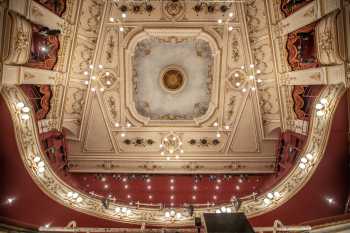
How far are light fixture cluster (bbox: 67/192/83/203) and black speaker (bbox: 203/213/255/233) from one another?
21.8 ft

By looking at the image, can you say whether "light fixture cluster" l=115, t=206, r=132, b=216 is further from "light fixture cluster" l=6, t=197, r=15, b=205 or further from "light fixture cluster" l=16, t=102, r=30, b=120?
"light fixture cluster" l=16, t=102, r=30, b=120

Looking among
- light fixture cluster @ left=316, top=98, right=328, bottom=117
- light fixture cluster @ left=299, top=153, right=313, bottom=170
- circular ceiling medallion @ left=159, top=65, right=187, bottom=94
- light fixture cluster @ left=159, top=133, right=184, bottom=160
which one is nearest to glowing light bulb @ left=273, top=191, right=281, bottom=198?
light fixture cluster @ left=299, top=153, right=313, bottom=170

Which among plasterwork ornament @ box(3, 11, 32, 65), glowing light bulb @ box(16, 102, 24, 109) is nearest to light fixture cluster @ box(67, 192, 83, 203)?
glowing light bulb @ box(16, 102, 24, 109)

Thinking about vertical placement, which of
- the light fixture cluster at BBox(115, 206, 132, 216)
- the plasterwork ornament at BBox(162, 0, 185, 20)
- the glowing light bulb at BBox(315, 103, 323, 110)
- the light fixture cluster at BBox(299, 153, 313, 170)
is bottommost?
the light fixture cluster at BBox(115, 206, 132, 216)

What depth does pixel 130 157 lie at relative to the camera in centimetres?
1459

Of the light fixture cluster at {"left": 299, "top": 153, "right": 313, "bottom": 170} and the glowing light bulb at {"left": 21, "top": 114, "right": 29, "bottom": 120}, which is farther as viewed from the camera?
the light fixture cluster at {"left": 299, "top": 153, "right": 313, "bottom": 170}

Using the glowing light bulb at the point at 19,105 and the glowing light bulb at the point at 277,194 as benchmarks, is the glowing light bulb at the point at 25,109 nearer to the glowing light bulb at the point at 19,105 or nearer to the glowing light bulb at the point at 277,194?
the glowing light bulb at the point at 19,105

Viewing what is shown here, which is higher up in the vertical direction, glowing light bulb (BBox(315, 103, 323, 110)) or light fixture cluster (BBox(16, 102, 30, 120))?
glowing light bulb (BBox(315, 103, 323, 110))

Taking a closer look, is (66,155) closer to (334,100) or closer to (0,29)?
(0,29)

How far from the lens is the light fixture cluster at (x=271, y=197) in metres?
10.5

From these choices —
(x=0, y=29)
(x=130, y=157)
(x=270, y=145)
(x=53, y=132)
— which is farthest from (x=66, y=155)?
(x=270, y=145)

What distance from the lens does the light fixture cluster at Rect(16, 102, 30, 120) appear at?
9453 millimetres

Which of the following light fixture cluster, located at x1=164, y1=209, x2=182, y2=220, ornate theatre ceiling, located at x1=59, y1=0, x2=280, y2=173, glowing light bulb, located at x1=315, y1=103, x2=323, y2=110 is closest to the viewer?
glowing light bulb, located at x1=315, y1=103, x2=323, y2=110

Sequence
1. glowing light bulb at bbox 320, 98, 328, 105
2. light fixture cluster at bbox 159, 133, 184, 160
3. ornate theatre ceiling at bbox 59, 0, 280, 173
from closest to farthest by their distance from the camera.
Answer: glowing light bulb at bbox 320, 98, 328, 105 → ornate theatre ceiling at bbox 59, 0, 280, 173 → light fixture cluster at bbox 159, 133, 184, 160
